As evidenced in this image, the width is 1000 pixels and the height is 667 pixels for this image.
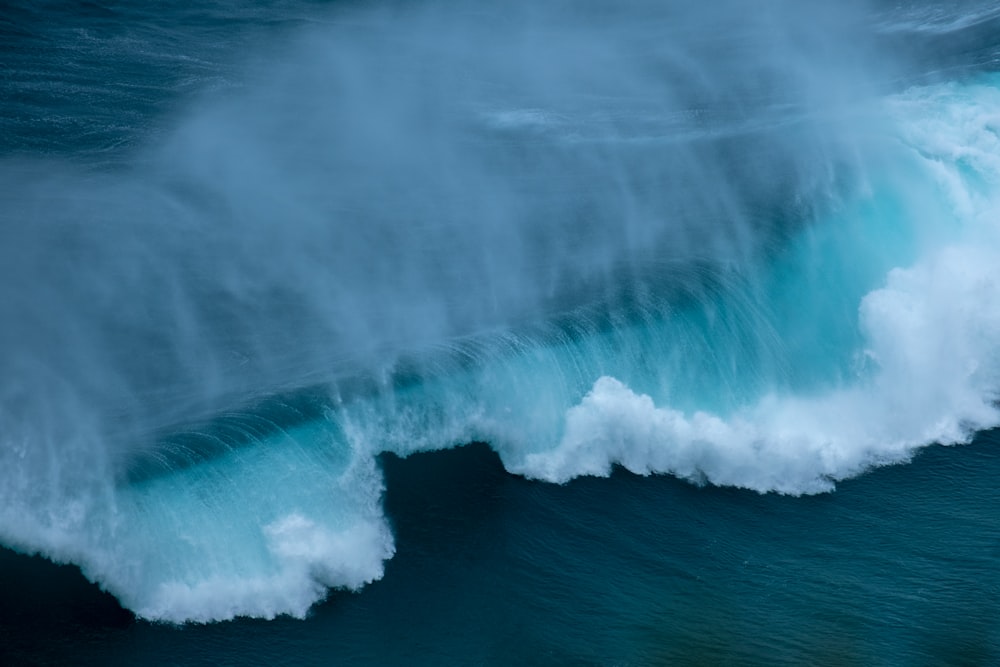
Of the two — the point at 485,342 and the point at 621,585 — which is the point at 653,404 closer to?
the point at 485,342

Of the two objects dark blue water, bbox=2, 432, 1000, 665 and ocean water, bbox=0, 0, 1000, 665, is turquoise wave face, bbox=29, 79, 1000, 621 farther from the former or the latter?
dark blue water, bbox=2, 432, 1000, 665

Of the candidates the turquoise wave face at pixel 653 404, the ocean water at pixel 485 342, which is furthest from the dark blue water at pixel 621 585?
the turquoise wave face at pixel 653 404

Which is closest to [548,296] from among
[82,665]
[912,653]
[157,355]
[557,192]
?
[557,192]

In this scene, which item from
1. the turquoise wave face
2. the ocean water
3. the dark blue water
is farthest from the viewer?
the turquoise wave face

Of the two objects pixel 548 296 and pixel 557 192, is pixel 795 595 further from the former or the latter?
pixel 557 192

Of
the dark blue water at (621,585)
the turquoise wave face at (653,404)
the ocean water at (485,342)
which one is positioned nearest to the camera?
the dark blue water at (621,585)

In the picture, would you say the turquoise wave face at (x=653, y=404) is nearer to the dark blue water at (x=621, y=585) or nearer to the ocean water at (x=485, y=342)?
the ocean water at (x=485, y=342)

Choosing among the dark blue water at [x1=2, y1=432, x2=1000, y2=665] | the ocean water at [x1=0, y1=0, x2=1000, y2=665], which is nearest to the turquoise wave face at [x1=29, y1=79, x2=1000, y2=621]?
the ocean water at [x1=0, y1=0, x2=1000, y2=665]

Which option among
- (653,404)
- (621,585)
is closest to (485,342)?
(653,404)
